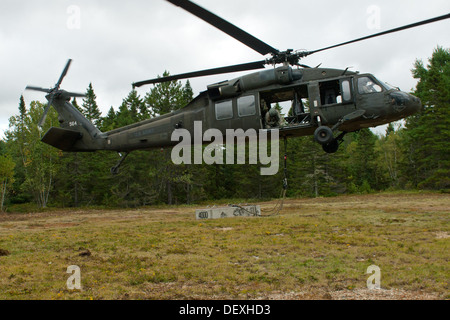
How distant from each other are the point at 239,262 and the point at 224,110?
7817 millimetres

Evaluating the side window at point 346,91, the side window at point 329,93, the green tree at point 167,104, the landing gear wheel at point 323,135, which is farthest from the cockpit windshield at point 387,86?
the green tree at point 167,104

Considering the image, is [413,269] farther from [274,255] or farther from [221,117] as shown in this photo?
[221,117]

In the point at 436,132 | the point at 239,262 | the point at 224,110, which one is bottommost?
the point at 239,262

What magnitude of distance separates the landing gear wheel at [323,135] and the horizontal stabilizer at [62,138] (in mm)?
11953

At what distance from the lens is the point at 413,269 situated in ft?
19.2

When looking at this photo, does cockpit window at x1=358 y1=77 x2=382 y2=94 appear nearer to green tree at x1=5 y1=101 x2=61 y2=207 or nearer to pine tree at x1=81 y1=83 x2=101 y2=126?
green tree at x1=5 y1=101 x2=61 y2=207

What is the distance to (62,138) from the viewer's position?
17375 mm

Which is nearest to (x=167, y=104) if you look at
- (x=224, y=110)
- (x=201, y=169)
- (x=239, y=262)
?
(x=201, y=169)

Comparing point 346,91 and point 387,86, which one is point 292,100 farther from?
point 387,86

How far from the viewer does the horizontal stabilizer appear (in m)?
16.9

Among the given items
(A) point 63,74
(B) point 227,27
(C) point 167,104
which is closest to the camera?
(B) point 227,27

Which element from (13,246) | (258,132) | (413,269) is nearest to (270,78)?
(258,132)

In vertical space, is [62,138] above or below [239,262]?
above

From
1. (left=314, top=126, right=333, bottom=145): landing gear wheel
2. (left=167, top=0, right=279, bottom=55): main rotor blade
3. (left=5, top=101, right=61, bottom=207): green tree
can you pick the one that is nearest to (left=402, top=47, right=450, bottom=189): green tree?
(left=314, top=126, right=333, bottom=145): landing gear wheel
